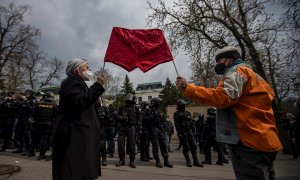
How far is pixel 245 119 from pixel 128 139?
268 inches

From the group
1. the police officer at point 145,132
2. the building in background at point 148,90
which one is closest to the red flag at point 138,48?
the police officer at point 145,132

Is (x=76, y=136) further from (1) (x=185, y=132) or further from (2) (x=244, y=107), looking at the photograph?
(1) (x=185, y=132)

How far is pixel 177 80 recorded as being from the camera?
3.75 metres

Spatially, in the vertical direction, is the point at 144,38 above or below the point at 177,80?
above

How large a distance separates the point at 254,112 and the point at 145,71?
2.48 meters

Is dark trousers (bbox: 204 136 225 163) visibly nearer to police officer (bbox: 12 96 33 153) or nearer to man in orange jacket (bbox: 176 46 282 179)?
police officer (bbox: 12 96 33 153)

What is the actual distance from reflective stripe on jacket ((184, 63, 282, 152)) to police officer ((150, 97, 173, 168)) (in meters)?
6.48

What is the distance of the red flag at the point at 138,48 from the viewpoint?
212 inches

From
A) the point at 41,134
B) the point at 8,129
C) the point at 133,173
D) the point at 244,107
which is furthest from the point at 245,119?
the point at 8,129

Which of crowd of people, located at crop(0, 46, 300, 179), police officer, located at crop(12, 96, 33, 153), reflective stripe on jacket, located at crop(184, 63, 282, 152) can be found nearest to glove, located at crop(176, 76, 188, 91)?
crowd of people, located at crop(0, 46, 300, 179)

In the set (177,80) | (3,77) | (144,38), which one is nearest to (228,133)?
(177,80)

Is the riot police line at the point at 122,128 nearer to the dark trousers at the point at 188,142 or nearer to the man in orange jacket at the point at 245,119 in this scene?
the dark trousers at the point at 188,142

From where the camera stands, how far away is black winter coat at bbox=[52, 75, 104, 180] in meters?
3.64

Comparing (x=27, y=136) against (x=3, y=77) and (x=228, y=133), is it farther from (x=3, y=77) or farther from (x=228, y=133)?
(x=3, y=77)
